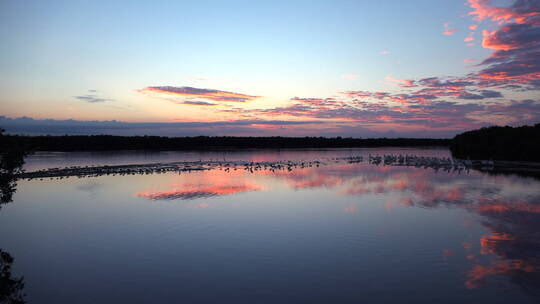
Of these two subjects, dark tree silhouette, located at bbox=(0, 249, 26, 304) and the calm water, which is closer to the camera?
dark tree silhouette, located at bbox=(0, 249, 26, 304)

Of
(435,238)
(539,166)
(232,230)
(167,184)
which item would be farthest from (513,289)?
(539,166)

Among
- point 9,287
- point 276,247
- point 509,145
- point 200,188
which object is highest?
point 509,145

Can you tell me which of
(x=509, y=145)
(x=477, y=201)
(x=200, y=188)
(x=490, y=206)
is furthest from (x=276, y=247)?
(x=509, y=145)

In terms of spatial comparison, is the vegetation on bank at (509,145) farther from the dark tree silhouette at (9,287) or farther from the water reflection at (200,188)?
the dark tree silhouette at (9,287)

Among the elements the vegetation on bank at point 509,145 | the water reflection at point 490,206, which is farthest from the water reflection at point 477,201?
the vegetation on bank at point 509,145

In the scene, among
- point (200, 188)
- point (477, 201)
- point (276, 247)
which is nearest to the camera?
point (276, 247)

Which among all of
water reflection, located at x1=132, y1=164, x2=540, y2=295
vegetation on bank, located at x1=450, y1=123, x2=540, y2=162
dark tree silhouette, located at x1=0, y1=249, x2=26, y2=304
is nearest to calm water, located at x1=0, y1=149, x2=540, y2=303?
water reflection, located at x1=132, y1=164, x2=540, y2=295

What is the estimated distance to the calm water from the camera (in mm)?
10250

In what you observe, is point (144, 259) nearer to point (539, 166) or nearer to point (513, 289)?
point (513, 289)

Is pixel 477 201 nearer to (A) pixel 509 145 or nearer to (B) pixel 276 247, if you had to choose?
(B) pixel 276 247

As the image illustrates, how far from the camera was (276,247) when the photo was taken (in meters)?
14.2

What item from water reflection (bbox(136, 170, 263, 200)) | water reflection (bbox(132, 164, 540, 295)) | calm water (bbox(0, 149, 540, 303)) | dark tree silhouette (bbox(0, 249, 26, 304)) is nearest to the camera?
dark tree silhouette (bbox(0, 249, 26, 304))

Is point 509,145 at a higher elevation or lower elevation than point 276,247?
higher

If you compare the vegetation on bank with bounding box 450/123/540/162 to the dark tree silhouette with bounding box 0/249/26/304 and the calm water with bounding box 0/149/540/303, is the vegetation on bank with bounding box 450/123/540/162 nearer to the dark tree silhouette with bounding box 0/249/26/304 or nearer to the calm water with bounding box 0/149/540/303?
the calm water with bounding box 0/149/540/303
